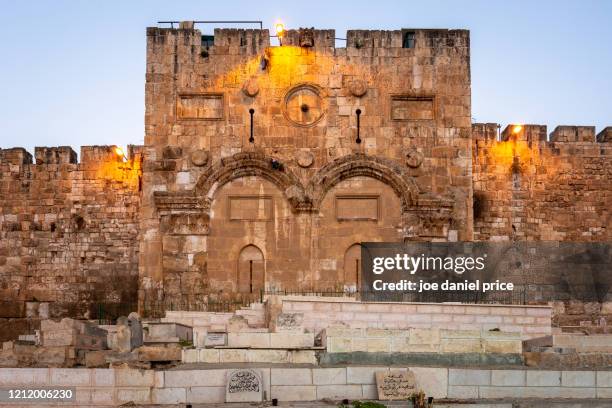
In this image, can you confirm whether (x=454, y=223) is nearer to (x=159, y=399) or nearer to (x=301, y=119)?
(x=301, y=119)

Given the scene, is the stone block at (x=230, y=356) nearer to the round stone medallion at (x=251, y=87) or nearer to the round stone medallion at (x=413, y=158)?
the round stone medallion at (x=413, y=158)

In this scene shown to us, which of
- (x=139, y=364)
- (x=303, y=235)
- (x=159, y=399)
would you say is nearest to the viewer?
(x=159, y=399)

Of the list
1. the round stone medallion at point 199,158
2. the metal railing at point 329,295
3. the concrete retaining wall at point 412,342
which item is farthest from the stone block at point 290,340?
the round stone medallion at point 199,158

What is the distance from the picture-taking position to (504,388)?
14.4 meters

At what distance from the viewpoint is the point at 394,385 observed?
14.0 m

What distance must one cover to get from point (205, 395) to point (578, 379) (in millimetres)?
5685

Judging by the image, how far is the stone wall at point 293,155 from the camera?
23.2m

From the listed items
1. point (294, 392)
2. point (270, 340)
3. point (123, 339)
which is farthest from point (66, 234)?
point (294, 392)

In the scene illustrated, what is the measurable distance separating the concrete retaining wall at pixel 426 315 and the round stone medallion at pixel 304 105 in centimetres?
564

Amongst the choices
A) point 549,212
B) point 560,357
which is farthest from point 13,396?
point 549,212

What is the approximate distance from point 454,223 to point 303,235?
3.78 meters

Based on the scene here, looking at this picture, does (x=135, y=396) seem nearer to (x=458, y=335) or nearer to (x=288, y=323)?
(x=288, y=323)

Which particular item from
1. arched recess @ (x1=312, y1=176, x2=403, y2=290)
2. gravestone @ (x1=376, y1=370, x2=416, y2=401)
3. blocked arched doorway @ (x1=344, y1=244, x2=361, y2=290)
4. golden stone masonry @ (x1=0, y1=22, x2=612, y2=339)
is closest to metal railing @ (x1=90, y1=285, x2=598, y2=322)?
golden stone masonry @ (x1=0, y1=22, x2=612, y2=339)

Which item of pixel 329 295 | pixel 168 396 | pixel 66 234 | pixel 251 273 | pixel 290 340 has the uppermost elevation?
pixel 66 234
